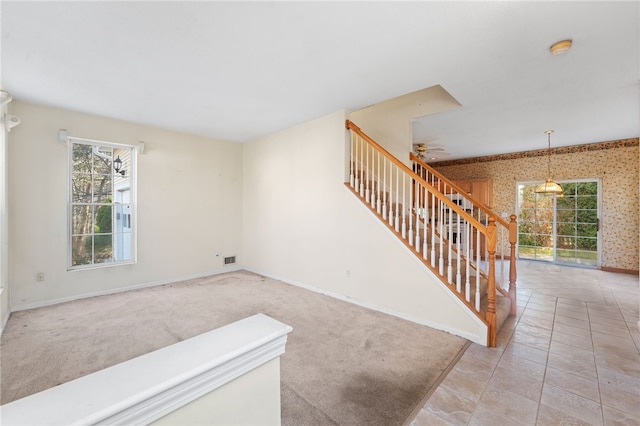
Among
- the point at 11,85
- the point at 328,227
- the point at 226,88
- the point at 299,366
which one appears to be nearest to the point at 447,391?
the point at 299,366

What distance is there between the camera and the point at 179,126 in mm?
4562

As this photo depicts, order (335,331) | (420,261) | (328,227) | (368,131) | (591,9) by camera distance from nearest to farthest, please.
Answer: (591,9) → (335,331) → (420,261) → (328,227) → (368,131)

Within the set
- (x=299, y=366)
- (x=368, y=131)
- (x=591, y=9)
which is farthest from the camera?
(x=368, y=131)

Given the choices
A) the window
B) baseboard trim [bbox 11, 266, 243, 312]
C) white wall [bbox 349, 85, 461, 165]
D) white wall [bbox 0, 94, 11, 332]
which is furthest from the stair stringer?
white wall [bbox 0, 94, 11, 332]

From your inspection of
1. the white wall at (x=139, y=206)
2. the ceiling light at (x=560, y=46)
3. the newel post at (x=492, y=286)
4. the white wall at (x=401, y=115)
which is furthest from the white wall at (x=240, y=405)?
the white wall at (x=139, y=206)

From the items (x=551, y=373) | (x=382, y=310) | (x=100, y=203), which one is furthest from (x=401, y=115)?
(x=100, y=203)

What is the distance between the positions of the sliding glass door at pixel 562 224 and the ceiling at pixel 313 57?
2.43 m

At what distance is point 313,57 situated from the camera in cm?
253

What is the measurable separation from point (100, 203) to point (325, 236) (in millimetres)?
3469

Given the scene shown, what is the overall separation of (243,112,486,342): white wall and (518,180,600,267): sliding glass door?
5.47m

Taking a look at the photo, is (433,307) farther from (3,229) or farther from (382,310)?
(3,229)

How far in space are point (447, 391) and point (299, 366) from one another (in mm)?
1117

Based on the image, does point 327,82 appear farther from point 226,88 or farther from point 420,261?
point 420,261

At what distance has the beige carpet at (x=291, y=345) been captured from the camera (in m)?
1.89
